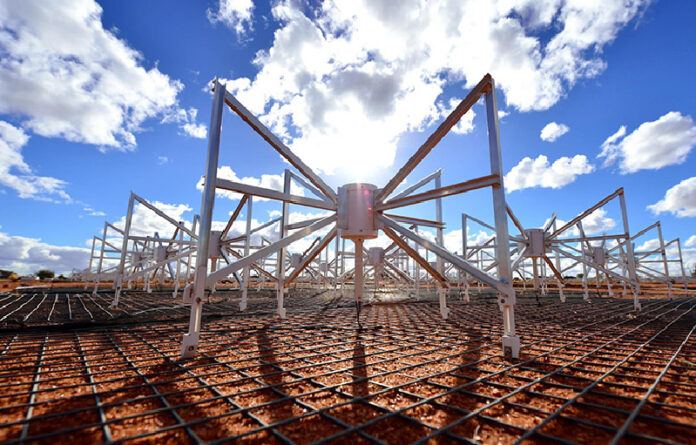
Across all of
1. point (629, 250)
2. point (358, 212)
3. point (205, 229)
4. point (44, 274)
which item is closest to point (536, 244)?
point (629, 250)

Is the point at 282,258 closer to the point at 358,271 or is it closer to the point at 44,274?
the point at 358,271

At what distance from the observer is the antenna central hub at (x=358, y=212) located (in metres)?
5.11

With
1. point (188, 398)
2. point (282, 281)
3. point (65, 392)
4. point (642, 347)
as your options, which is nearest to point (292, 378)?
point (188, 398)

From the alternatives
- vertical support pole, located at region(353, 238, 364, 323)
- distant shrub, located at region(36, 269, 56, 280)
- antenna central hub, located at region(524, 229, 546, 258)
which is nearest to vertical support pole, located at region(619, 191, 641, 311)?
antenna central hub, located at region(524, 229, 546, 258)

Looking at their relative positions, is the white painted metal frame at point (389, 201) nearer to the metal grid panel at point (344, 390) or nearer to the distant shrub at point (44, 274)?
the metal grid panel at point (344, 390)

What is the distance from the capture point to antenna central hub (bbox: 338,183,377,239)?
5109mm

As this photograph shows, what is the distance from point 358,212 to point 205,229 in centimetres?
241

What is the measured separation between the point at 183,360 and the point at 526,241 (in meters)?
10.8

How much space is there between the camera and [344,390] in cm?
254

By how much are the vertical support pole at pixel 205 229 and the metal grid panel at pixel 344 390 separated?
27 cm

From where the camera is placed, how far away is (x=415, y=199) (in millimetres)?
4699

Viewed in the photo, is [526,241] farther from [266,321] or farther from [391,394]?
[391,394]

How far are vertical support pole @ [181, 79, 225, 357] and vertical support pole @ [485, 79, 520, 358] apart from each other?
3.61 metres

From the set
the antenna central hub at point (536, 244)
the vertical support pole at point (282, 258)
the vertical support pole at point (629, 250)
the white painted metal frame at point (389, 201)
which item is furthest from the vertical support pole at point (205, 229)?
the vertical support pole at point (629, 250)
